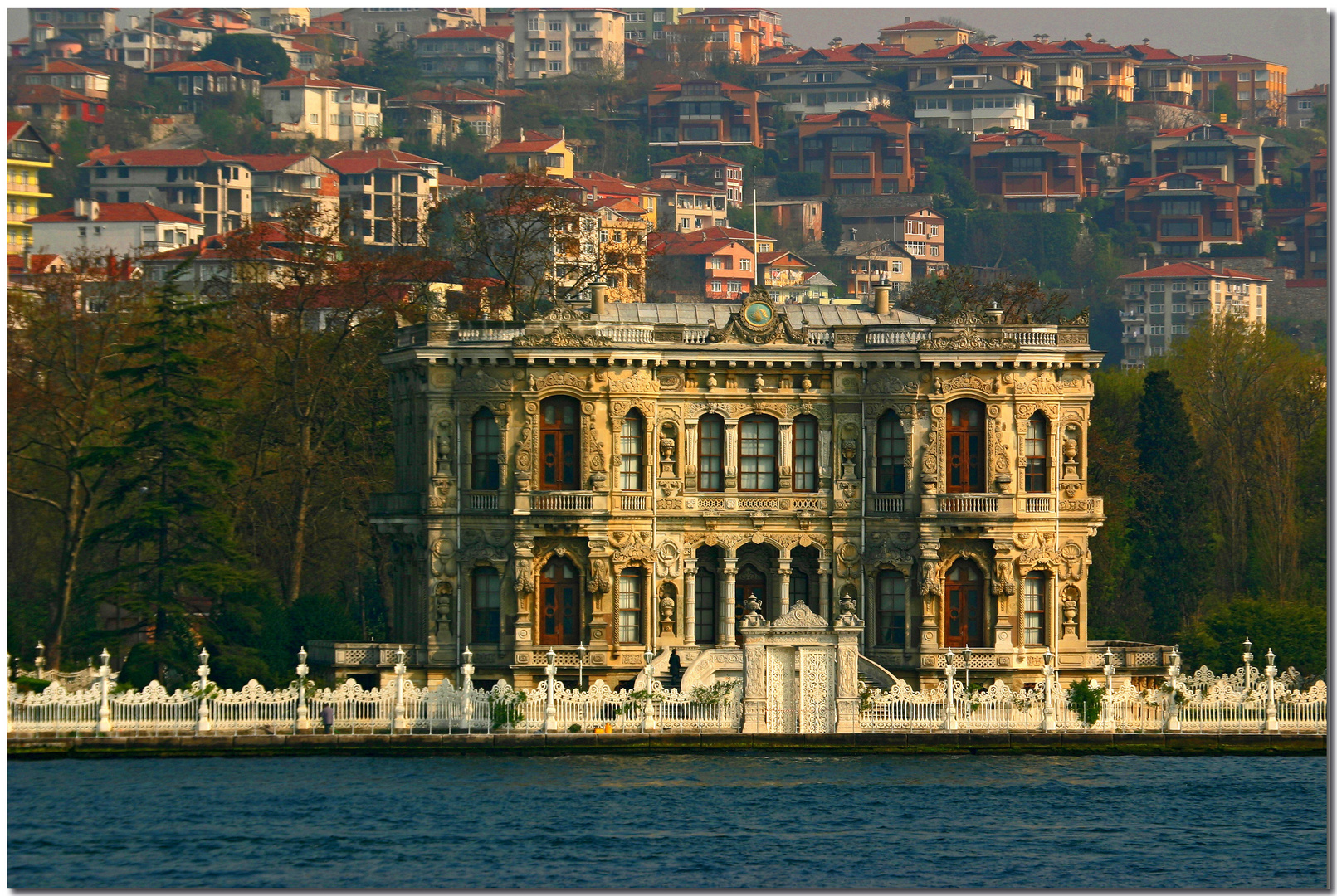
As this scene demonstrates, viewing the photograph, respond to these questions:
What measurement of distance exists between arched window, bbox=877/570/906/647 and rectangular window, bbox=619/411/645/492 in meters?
5.95

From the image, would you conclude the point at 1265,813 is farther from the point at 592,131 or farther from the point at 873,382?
the point at 592,131

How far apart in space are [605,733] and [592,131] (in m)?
118

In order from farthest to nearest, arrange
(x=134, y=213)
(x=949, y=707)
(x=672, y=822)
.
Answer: (x=134, y=213) → (x=949, y=707) → (x=672, y=822)

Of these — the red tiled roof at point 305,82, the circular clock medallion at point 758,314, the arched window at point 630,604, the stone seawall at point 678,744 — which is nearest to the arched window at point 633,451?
the arched window at point 630,604

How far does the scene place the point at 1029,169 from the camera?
16162cm

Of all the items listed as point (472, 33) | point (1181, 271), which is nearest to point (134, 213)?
point (1181, 271)

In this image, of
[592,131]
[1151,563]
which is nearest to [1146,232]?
[592,131]

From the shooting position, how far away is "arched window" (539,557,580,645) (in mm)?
63406

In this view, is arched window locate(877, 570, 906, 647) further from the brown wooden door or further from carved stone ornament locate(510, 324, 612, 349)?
carved stone ornament locate(510, 324, 612, 349)

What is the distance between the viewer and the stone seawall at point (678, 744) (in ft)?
185

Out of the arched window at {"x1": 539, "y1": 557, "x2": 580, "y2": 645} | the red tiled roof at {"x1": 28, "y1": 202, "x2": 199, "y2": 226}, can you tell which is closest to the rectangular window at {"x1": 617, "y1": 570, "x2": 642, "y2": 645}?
the arched window at {"x1": 539, "y1": 557, "x2": 580, "y2": 645}

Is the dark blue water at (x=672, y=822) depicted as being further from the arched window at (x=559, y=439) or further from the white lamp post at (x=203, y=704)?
the arched window at (x=559, y=439)

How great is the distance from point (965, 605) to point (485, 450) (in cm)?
1142

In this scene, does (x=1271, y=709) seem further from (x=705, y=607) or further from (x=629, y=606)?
(x=629, y=606)
